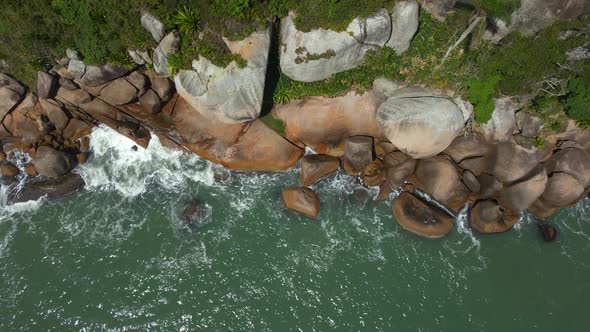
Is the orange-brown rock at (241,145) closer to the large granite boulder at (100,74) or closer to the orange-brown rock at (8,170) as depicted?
the large granite boulder at (100,74)

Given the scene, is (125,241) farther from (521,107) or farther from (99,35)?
(521,107)

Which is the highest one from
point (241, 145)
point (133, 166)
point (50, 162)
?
point (241, 145)

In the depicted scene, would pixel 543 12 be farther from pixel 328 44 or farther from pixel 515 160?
pixel 328 44

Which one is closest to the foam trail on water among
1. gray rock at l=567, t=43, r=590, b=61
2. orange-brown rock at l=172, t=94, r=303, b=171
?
orange-brown rock at l=172, t=94, r=303, b=171

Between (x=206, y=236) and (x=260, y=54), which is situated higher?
(x=260, y=54)

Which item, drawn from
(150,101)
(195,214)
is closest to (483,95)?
(195,214)

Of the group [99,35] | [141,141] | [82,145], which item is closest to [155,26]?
[99,35]

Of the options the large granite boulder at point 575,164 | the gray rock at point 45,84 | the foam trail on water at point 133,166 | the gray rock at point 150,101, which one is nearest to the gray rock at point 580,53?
the large granite boulder at point 575,164
